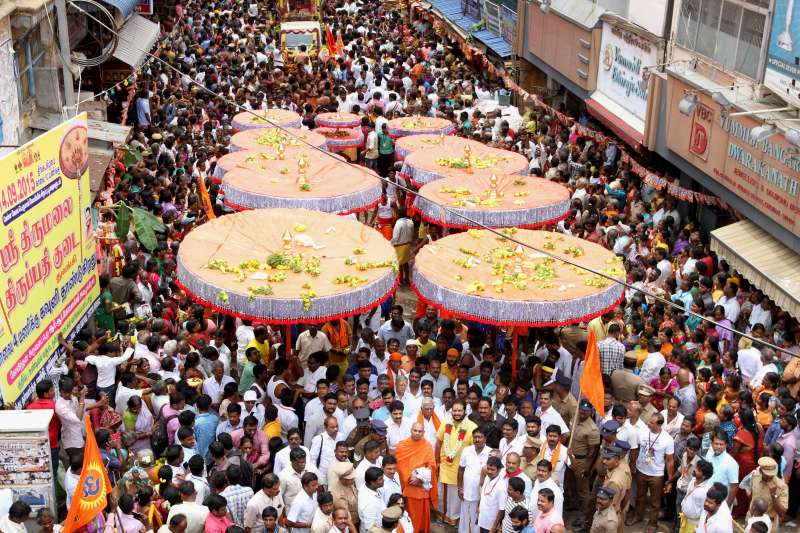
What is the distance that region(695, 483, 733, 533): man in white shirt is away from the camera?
29.6 feet

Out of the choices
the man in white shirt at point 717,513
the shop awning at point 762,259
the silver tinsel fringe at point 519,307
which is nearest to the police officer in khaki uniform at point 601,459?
the man in white shirt at point 717,513

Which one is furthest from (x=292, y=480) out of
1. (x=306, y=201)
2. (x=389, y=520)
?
(x=306, y=201)

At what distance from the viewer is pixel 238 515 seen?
930cm

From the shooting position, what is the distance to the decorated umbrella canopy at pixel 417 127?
66.4 feet

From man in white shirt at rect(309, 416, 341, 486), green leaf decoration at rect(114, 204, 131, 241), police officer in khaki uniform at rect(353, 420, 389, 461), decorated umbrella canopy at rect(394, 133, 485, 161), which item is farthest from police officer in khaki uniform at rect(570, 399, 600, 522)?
decorated umbrella canopy at rect(394, 133, 485, 161)

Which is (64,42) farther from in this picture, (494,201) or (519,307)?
(519,307)

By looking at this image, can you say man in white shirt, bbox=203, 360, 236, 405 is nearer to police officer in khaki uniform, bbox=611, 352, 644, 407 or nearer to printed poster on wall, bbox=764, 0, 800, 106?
police officer in khaki uniform, bbox=611, 352, 644, 407

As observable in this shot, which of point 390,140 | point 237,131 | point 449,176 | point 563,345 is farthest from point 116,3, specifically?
point 563,345

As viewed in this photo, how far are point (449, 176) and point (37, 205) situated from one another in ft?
23.9

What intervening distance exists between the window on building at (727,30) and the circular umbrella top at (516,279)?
412cm

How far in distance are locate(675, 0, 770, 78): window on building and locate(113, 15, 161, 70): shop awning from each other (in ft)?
35.1

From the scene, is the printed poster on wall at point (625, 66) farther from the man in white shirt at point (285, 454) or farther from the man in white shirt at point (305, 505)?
the man in white shirt at point (305, 505)

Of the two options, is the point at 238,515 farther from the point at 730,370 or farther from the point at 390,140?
the point at 390,140

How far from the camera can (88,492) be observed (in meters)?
8.75
